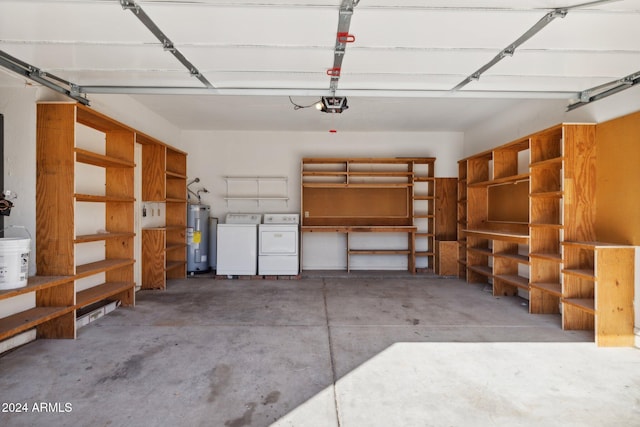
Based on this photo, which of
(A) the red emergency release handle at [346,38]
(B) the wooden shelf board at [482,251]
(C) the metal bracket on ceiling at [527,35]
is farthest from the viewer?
(B) the wooden shelf board at [482,251]

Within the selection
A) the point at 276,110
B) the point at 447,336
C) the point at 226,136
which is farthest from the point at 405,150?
the point at 447,336

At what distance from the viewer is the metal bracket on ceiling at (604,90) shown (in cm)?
272

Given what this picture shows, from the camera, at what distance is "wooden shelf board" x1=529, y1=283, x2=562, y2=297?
10.7ft

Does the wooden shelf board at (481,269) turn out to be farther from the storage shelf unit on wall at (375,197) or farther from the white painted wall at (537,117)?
the white painted wall at (537,117)

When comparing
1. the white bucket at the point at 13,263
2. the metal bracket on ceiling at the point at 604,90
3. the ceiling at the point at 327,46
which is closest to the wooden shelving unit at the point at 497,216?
the metal bracket on ceiling at the point at 604,90

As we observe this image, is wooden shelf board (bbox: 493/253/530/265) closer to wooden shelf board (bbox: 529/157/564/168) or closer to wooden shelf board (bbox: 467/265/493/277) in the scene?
wooden shelf board (bbox: 467/265/493/277)

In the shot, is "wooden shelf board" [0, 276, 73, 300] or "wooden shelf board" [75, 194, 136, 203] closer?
"wooden shelf board" [0, 276, 73, 300]

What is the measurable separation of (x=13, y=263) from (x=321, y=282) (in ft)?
12.1

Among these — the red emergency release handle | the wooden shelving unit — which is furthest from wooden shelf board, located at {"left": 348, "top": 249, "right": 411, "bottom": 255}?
the red emergency release handle

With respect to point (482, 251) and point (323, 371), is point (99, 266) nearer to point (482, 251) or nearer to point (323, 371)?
point (323, 371)

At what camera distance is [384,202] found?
20.1 ft

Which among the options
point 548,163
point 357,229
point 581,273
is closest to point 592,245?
point 581,273

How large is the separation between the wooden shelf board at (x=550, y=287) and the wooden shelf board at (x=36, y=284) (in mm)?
4412

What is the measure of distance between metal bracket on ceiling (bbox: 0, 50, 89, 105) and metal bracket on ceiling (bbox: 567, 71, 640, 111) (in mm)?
4805
